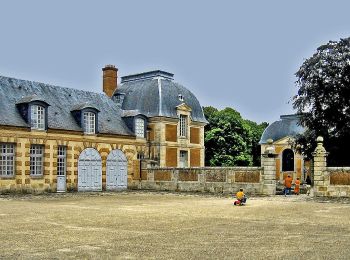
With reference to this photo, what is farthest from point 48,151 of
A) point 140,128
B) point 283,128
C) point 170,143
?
point 283,128

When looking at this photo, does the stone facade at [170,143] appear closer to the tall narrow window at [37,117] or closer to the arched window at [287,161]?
the tall narrow window at [37,117]

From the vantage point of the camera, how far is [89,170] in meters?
32.9

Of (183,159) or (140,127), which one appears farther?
(183,159)

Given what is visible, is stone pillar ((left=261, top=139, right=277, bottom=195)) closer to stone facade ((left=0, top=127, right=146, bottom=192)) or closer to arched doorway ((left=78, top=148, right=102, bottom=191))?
stone facade ((left=0, top=127, right=146, bottom=192))

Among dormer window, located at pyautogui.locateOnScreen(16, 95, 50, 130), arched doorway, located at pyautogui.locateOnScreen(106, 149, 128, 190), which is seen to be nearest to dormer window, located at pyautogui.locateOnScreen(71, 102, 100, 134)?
arched doorway, located at pyautogui.locateOnScreen(106, 149, 128, 190)

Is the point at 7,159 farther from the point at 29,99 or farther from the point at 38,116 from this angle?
the point at 29,99

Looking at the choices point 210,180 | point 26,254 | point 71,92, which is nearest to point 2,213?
point 26,254

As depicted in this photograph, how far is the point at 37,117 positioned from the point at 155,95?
36.9 ft

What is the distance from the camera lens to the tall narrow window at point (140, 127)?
1433 inches

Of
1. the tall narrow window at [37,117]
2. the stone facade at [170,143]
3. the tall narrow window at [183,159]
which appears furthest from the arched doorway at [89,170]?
the tall narrow window at [183,159]

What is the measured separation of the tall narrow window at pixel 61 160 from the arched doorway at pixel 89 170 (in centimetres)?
113

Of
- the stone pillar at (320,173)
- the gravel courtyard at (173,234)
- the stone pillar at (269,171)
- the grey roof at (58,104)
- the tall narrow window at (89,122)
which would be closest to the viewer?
the gravel courtyard at (173,234)

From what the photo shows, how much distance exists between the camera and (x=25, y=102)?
1178 inches

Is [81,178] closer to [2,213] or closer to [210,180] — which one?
[210,180]
